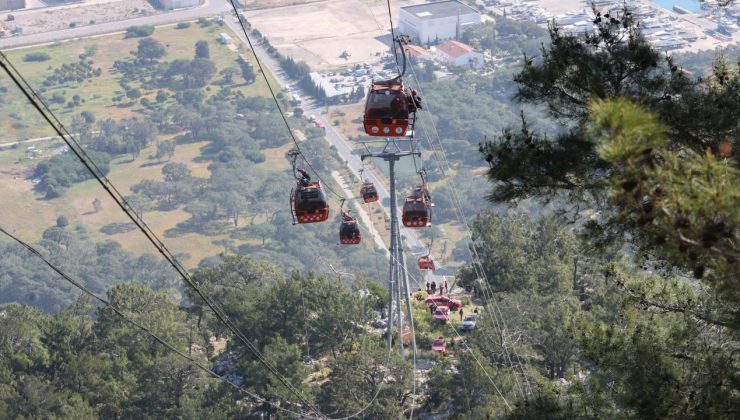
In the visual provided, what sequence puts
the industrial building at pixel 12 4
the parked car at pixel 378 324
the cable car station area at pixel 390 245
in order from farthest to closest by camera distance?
1. the industrial building at pixel 12 4
2. the parked car at pixel 378 324
3. the cable car station area at pixel 390 245

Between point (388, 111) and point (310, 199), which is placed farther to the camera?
point (310, 199)

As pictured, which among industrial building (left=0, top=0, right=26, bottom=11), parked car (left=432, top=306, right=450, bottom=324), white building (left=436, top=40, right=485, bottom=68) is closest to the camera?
parked car (left=432, top=306, right=450, bottom=324)

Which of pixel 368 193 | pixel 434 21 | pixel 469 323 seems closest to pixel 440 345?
pixel 469 323

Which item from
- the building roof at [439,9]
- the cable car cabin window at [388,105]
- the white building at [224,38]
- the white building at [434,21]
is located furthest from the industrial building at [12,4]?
the cable car cabin window at [388,105]

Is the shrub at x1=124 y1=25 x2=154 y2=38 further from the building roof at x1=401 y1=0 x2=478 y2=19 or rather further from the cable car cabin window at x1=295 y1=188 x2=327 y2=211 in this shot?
the cable car cabin window at x1=295 y1=188 x2=327 y2=211

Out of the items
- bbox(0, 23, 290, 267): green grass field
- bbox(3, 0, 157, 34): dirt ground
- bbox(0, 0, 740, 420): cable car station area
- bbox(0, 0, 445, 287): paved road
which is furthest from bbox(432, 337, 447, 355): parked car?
bbox(3, 0, 157, 34): dirt ground

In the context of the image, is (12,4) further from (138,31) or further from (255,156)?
(255,156)

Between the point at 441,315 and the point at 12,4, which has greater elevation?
the point at 441,315

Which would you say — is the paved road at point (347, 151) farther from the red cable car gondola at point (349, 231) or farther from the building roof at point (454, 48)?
the red cable car gondola at point (349, 231)
